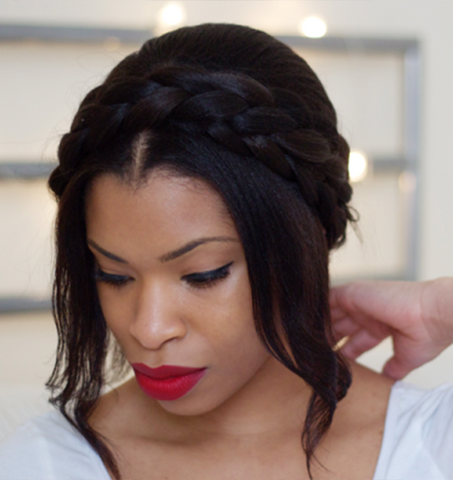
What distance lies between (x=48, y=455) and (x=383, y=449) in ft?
1.96

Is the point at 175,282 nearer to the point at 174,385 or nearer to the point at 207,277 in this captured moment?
the point at 207,277

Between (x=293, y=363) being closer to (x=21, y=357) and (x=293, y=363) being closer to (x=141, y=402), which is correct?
(x=141, y=402)

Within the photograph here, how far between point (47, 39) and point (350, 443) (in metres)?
1.43

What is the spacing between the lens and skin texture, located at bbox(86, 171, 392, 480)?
0.85 meters

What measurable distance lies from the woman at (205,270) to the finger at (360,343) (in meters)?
0.27

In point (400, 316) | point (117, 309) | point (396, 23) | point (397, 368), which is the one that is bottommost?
point (397, 368)

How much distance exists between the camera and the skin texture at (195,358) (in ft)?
2.78

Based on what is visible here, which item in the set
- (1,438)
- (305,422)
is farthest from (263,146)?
(1,438)

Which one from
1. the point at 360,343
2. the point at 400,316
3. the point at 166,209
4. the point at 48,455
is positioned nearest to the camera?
the point at 166,209

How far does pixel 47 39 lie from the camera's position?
68.9 inches

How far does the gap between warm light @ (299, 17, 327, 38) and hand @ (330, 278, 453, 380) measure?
111 centimetres

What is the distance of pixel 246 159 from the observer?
0.89 meters

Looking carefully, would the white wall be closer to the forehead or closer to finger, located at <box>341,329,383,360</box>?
finger, located at <box>341,329,383,360</box>

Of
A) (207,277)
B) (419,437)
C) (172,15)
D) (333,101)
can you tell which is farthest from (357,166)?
(207,277)
